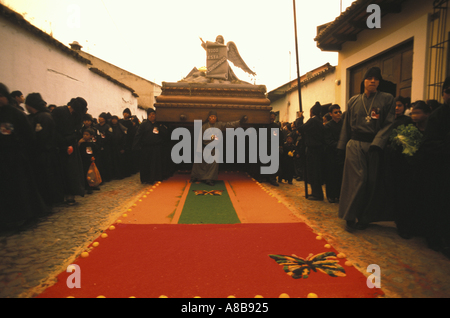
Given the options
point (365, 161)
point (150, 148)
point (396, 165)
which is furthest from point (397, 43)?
point (150, 148)

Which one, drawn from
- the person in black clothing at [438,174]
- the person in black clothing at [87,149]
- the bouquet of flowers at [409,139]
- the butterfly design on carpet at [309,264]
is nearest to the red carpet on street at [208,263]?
the butterfly design on carpet at [309,264]

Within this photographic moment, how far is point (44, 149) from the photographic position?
15.3ft

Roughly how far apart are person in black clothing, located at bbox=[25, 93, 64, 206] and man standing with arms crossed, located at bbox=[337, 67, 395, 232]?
15.2ft

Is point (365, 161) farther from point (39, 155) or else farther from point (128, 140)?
point (128, 140)

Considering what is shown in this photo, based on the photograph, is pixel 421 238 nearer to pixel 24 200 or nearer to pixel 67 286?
pixel 67 286

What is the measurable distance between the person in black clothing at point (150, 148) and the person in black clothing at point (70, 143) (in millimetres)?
2564

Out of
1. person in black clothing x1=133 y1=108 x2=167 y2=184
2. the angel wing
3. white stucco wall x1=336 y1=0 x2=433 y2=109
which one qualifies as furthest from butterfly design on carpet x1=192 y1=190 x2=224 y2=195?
white stucco wall x1=336 y1=0 x2=433 y2=109

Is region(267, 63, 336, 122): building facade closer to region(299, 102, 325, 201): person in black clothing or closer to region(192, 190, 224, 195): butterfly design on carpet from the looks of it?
region(299, 102, 325, 201): person in black clothing

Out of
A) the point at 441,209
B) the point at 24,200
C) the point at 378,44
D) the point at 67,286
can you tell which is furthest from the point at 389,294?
the point at 378,44

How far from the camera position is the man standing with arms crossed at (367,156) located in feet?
12.7

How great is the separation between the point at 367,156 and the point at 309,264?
1.90 meters

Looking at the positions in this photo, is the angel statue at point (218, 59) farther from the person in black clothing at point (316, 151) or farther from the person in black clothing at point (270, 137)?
the person in black clothing at point (316, 151)

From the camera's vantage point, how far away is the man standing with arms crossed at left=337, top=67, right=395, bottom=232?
3.87m
